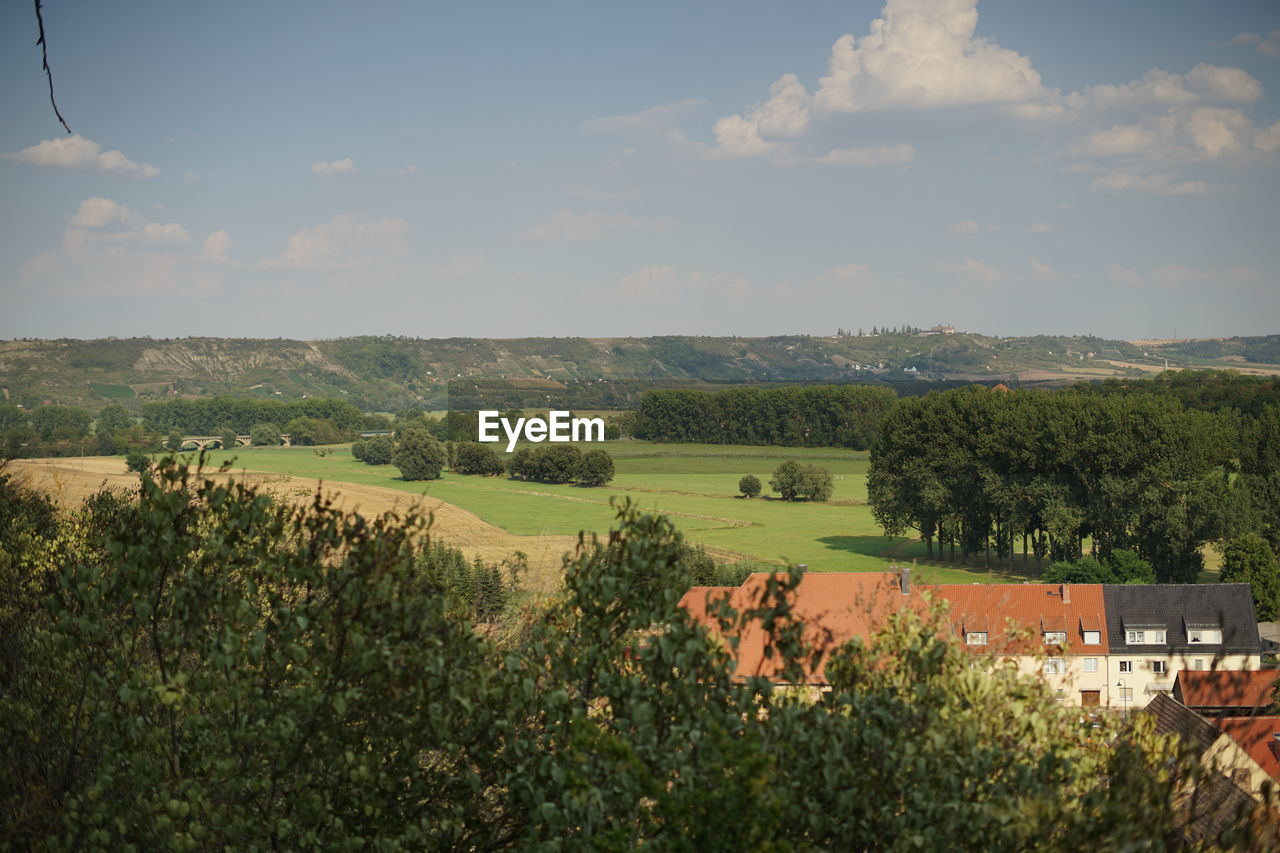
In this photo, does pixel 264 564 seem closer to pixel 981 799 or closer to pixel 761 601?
pixel 761 601

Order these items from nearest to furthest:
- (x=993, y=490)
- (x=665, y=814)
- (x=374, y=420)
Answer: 1. (x=665, y=814)
2. (x=993, y=490)
3. (x=374, y=420)

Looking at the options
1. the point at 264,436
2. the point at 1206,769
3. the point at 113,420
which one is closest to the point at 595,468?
the point at 264,436

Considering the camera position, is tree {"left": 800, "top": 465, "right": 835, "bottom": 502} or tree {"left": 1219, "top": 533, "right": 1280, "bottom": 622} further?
tree {"left": 800, "top": 465, "right": 835, "bottom": 502}

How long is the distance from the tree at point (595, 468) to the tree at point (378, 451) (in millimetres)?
24777

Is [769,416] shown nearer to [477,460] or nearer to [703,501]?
[703,501]

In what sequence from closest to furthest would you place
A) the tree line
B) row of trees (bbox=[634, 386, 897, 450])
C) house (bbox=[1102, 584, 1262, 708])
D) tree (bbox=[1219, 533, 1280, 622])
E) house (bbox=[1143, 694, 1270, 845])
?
house (bbox=[1143, 694, 1270, 845]) < house (bbox=[1102, 584, 1262, 708]) < tree (bbox=[1219, 533, 1280, 622]) < the tree line < row of trees (bbox=[634, 386, 897, 450])

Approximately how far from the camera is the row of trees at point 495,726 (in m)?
8.04

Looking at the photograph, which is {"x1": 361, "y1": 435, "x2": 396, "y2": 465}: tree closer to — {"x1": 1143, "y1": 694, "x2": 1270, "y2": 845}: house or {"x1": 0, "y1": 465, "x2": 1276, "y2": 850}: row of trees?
{"x1": 1143, "y1": 694, "x2": 1270, "y2": 845}: house

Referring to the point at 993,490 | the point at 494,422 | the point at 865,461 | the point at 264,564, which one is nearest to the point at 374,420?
the point at 494,422

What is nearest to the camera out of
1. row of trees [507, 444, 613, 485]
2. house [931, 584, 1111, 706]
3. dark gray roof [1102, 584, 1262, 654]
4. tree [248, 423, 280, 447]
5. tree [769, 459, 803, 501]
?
house [931, 584, 1111, 706]

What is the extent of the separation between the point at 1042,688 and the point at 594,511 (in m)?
86.3

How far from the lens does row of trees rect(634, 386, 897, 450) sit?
12988 centimetres

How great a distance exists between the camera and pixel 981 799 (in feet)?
27.5

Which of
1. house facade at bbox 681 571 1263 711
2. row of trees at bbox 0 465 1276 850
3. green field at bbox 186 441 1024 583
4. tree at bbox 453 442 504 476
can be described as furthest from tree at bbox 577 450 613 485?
row of trees at bbox 0 465 1276 850
